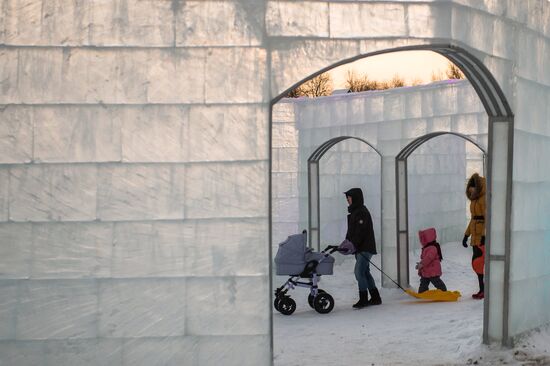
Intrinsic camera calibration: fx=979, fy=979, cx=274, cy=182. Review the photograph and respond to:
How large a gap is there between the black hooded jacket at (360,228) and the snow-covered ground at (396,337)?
0.86 m

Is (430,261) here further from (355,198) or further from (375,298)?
(355,198)

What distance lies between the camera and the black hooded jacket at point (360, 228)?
13133 millimetres

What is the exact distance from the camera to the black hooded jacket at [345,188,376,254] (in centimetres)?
1313

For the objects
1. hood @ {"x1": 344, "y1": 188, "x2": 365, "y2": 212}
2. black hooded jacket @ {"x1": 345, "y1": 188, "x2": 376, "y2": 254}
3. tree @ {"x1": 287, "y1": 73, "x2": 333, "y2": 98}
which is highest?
tree @ {"x1": 287, "y1": 73, "x2": 333, "y2": 98}

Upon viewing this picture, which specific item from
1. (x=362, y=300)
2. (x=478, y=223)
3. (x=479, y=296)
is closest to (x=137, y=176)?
(x=362, y=300)

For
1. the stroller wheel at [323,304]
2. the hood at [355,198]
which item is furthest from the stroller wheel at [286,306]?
the hood at [355,198]

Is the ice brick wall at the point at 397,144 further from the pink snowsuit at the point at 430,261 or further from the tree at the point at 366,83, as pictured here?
the tree at the point at 366,83

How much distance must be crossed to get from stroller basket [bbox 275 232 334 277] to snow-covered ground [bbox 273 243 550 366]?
593 mm

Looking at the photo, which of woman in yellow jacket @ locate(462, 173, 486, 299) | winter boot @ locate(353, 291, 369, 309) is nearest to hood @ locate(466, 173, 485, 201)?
woman in yellow jacket @ locate(462, 173, 486, 299)

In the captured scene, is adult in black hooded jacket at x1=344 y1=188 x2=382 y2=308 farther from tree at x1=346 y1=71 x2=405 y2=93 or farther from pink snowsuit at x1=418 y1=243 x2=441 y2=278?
tree at x1=346 y1=71 x2=405 y2=93

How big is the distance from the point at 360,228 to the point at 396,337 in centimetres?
276

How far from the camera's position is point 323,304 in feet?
42.8

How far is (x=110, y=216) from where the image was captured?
7387 millimetres

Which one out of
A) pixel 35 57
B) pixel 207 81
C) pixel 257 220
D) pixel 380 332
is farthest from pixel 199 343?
pixel 380 332
